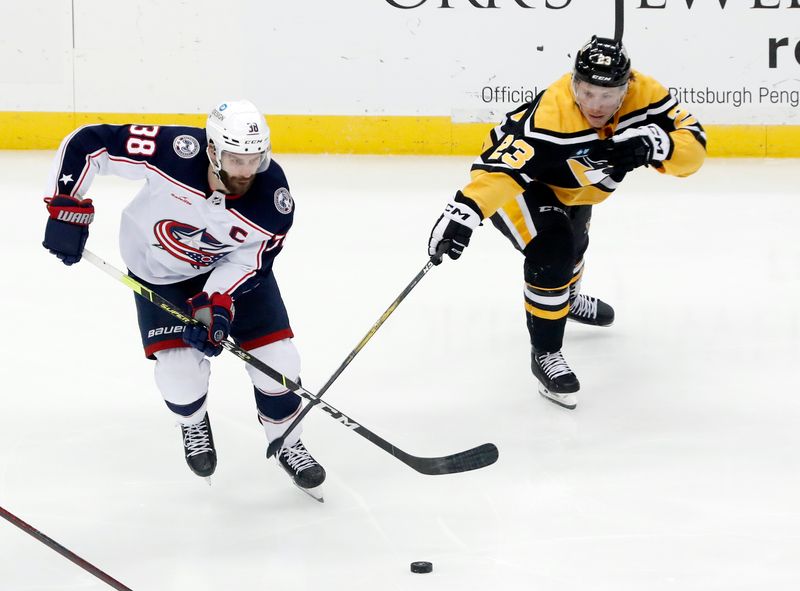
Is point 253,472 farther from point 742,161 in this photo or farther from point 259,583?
point 742,161

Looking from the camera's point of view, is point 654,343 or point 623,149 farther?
point 654,343

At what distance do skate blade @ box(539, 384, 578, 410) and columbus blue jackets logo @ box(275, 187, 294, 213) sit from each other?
99cm

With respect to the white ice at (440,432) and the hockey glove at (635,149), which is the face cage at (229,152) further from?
→ the hockey glove at (635,149)

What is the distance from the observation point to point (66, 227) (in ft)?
8.30

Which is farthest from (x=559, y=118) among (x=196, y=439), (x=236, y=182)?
(x=196, y=439)

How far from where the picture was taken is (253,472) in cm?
280

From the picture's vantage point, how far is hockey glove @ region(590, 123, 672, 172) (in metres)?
2.92

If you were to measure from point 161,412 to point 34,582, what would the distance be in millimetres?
925

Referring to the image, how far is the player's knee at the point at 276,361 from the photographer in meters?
2.66

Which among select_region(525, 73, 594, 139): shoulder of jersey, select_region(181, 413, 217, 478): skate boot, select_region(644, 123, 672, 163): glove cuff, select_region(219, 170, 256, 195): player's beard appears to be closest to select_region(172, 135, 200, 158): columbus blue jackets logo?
select_region(219, 170, 256, 195): player's beard

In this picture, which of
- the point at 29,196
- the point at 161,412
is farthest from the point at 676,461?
the point at 29,196

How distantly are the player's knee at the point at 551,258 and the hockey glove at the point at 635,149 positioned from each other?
0.27 meters

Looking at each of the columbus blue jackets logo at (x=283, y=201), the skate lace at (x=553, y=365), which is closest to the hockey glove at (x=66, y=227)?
the columbus blue jackets logo at (x=283, y=201)

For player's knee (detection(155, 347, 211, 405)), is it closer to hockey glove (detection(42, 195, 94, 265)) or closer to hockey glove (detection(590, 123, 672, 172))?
hockey glove (detection(42, 195, 94, 265))
